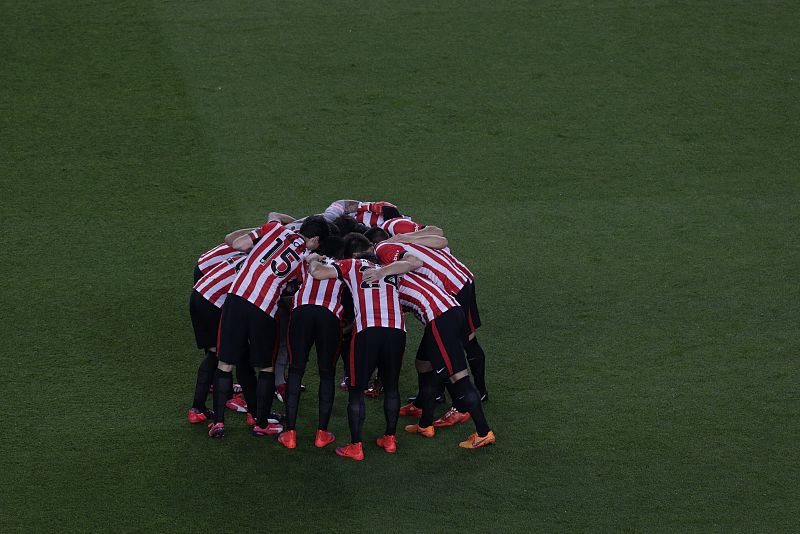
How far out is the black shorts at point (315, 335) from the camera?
22.7 ft

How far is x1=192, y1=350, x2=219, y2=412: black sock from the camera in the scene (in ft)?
24.0

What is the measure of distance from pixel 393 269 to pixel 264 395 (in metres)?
1.17

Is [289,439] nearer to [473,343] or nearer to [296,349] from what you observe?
[296,349]

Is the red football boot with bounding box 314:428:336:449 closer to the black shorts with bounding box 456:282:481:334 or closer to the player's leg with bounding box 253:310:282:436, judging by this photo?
the player's leg with bounding box 253:310:282:436

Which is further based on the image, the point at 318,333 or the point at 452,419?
the point at 452,419

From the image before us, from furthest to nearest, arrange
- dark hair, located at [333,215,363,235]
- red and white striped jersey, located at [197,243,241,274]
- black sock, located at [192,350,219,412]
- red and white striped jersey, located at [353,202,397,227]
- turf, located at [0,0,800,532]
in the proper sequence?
red and white striped jersey, located at [353,202,397,227]
dark hair, located at [333,215,363,235]
red and white striped jersey, located at [197,243,241,274]
black sock, located at [192,350,219,412]
turf, located at [0,0,800,532]

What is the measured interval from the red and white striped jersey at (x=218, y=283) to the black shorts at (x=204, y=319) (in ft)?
0.11

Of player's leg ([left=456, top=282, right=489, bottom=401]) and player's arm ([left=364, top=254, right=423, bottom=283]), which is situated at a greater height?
player's arm ([left=364, top=254, right=423, bottom=283])

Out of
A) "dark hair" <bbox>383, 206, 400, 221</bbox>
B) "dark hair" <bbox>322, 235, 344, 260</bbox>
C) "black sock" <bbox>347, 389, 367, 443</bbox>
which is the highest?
"dark hair" <bbox>383, 206, 400, 221</bbox>

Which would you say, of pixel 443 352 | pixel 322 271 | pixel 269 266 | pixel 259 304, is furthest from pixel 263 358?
pixel 443 352

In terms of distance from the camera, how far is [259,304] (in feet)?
22.8

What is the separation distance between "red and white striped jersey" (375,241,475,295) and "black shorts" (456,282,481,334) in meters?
0.04

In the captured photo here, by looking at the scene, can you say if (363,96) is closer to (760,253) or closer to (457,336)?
(760,253)

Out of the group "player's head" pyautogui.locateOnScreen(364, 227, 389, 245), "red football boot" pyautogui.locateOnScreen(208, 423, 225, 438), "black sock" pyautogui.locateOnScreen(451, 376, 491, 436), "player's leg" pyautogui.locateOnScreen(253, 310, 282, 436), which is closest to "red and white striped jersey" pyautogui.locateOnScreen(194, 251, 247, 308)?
"player's leg" pyautogui.locateOnScreen(253, 310, 282, 436)
